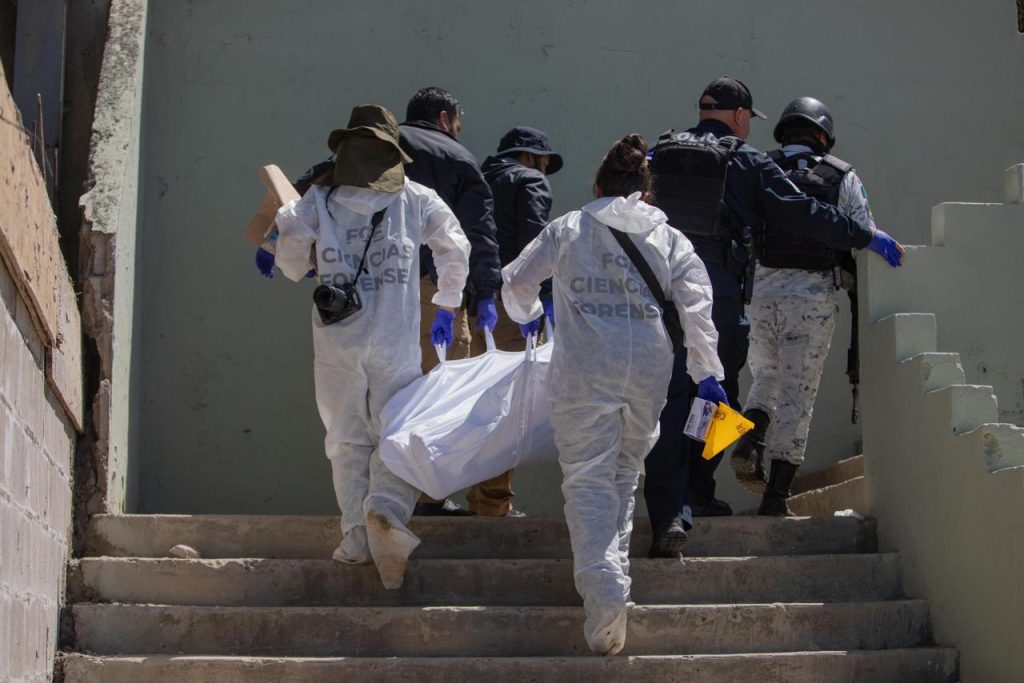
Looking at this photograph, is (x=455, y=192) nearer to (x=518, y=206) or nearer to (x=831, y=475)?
(x=518, y=206)

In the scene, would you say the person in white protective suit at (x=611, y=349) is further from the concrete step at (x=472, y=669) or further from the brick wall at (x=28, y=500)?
the brick wall at (x=28, y=500)

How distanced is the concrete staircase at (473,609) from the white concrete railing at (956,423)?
21 centimetres

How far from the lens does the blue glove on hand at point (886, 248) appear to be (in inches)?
265

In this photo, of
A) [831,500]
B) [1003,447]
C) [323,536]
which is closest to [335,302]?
[323,536]

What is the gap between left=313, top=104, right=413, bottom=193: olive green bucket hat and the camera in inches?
245

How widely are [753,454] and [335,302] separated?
6.86 ft

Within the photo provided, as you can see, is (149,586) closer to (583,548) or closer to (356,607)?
(356,607)

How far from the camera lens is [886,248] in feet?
22.1

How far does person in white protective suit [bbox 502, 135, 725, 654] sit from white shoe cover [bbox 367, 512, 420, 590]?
1.97ft

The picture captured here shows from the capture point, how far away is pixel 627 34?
8891 millimetres

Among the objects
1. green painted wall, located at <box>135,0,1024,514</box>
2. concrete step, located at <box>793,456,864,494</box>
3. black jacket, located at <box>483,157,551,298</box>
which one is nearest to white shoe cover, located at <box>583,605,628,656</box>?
black jacket, located at <box>483,157,551,298</box>

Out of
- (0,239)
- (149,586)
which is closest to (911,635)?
(149,586)

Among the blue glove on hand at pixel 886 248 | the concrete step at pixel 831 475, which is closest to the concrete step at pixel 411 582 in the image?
the blue glove on hand at pixel 886 248

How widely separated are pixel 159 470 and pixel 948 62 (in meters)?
5.00
